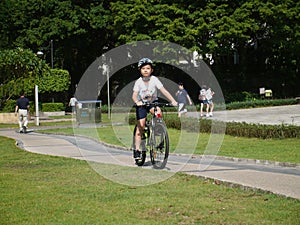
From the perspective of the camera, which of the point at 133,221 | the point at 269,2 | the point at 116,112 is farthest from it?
the point at 269,2

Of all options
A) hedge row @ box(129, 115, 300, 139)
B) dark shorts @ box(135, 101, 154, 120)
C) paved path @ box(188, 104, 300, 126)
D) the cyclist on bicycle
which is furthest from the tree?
the cyclist on bicycle

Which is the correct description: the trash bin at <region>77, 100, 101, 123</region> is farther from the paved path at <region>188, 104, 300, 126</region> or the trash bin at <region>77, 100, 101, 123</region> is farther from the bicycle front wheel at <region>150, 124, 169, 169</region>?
the bicycle front wheel at <region>150, 124, 169, 169</region>

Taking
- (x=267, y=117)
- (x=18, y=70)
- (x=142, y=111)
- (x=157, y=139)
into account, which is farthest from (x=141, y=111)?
(x=18, y=70)

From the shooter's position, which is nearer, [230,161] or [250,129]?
[230,161]

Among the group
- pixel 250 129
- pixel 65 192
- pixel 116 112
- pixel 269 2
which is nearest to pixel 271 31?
pixel 269 2

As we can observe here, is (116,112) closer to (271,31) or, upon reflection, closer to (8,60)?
(8,60)

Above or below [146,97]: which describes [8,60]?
above

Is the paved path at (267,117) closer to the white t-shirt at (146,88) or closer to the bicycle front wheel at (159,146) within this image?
the bicycle front wheel at (159,146)

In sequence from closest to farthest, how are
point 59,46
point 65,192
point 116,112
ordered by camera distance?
1. point 65,192
2. point 116,112
3. point 59,46

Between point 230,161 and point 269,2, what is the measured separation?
110 feet

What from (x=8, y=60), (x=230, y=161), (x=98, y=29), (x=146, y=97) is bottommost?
(x=230, y=161)

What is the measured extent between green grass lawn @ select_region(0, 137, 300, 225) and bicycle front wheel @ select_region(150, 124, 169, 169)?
1.11 metres

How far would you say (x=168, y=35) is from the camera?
4656 cm

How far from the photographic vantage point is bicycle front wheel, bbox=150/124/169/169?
37.5ft
